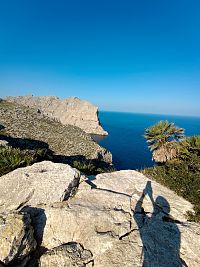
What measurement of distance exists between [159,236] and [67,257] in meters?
3.44

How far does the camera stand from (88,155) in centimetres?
5159

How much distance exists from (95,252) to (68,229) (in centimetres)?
133

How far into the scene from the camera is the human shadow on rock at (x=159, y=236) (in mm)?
6539

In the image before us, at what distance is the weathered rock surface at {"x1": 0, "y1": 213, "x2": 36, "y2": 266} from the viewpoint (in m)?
6.00

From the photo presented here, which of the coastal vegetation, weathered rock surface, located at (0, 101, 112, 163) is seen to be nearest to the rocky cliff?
the coastal vegetation

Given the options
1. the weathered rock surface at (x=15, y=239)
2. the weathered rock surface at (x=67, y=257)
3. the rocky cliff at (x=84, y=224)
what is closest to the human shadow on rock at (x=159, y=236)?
the rocky cliff at (x=84, y=224)

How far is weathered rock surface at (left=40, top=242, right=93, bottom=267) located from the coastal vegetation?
5.42 meters

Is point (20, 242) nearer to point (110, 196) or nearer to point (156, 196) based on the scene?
point (110, 196)

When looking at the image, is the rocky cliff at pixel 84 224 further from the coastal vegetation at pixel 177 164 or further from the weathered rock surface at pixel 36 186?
the coastal vegetation at pixel 177 164

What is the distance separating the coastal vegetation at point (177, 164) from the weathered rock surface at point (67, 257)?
5.42 metres

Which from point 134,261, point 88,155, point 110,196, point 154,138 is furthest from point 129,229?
point 88,155

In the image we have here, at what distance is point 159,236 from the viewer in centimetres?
760

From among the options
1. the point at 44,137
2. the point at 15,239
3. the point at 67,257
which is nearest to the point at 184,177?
the point at 67,257

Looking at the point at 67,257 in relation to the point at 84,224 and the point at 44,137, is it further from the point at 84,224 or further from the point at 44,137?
the point at 44,137
